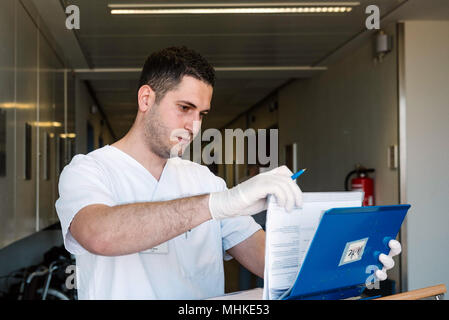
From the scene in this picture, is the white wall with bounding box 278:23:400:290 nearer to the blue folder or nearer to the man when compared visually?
the man

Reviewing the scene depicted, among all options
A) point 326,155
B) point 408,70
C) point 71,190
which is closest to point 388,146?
point 408,70

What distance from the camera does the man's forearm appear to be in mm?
993

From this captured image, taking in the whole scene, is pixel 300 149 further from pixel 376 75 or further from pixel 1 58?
pixel 1 58

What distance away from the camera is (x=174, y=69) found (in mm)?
1340

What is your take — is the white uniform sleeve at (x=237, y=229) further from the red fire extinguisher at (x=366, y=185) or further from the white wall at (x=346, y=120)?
the red fire extinguisher at (x=366, y=185)

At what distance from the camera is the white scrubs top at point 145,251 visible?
1171 mm

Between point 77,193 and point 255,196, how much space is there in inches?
17.0

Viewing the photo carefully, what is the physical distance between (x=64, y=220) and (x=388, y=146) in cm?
286

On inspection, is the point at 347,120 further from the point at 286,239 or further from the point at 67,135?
the point at 286,239

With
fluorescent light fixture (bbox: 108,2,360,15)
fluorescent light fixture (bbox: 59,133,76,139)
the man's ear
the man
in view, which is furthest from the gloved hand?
fluorescent light fixture (bbox: 59,133,76,139)

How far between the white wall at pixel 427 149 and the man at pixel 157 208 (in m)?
2.08

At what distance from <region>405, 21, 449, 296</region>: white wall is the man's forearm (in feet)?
8.54

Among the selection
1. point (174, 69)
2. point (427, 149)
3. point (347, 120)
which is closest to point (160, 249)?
point (174, 69)

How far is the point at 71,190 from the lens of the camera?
44.5 inches
